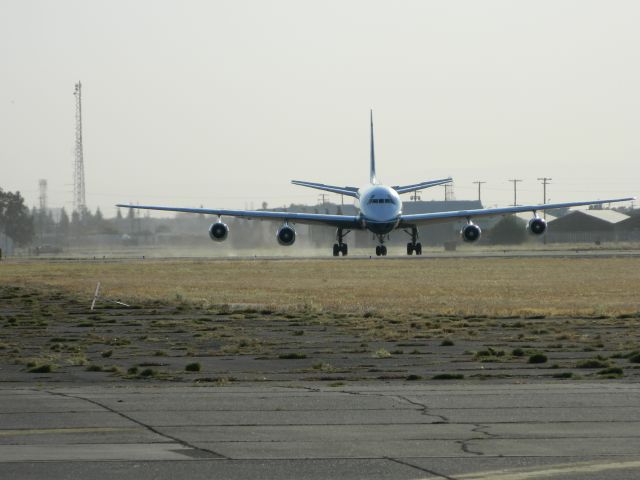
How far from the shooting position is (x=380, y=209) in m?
77.1

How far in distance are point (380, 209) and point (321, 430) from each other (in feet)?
207

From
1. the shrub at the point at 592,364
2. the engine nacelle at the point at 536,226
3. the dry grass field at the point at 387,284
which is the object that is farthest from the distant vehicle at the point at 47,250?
the shrub at the point at 592,364

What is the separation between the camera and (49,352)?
25297mm

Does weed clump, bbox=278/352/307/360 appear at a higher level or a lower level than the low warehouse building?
lower

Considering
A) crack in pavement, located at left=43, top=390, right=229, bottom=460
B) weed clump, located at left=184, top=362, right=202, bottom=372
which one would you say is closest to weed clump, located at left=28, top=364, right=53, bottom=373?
weed clump, located at left=184, top=362, right=202, bottom=372

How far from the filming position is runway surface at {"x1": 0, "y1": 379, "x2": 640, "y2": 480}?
11.8 m

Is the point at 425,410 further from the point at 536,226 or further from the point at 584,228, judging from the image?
the point at 584,228

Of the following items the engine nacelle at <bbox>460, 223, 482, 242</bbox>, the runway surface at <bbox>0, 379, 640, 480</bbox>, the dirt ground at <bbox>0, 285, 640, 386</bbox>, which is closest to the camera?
the runway surface at <bbox>0, 379, 640, 480</bbox>

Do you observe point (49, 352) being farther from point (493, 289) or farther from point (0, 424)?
point (493, 289)

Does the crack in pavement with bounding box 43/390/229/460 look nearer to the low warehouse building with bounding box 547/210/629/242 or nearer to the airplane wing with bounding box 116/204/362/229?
the airplane wing with bounding box 116/204/362/229

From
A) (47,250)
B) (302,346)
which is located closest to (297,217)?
(302,346)

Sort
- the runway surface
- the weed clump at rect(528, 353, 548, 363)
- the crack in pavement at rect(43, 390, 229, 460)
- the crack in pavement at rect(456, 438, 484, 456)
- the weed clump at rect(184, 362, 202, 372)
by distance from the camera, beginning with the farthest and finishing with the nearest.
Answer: the weed clump at rect(528, 353, 548, 363)
the weed clump at rect(184, 362, 202, 372)
the crack in pavement at rect(43, 390, 229, 460)
the crack in pavement at rect(456, 438, 484, 456)
the runway surface

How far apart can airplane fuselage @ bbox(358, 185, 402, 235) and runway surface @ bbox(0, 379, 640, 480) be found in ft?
189

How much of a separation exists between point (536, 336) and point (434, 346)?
10.0 feet
